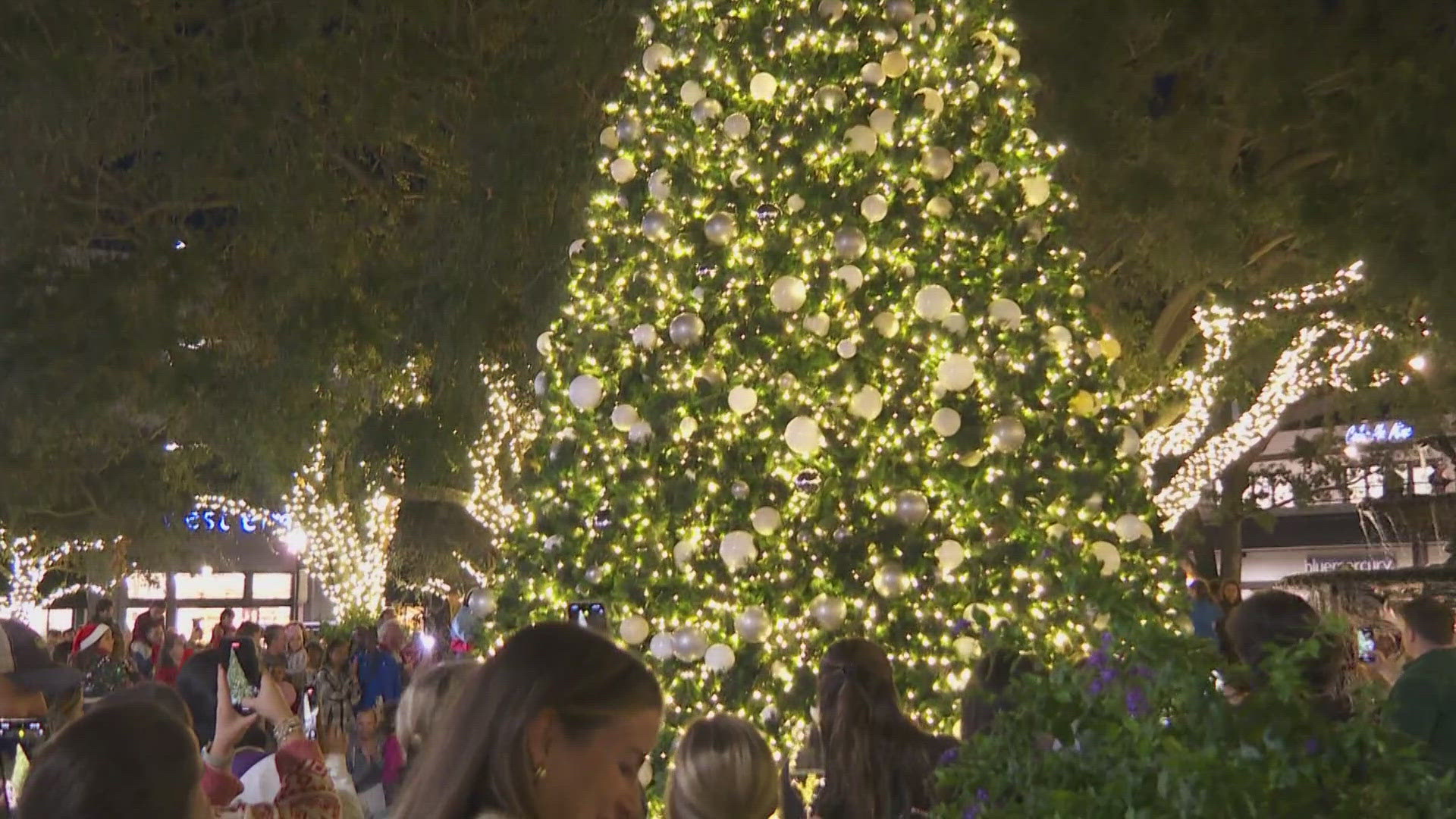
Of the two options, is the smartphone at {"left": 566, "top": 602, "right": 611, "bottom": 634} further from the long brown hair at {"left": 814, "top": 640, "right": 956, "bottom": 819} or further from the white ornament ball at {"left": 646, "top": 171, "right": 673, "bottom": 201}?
the long brown hair at {"left": 814, "top": 640, "right": 956, "bottom": 819}

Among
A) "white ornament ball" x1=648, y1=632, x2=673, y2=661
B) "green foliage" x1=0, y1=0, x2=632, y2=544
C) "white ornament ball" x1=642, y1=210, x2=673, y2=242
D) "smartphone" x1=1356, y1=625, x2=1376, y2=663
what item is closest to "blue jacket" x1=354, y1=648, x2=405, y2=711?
"green foliage" x1=0, y1=0, x2=632, y2=544

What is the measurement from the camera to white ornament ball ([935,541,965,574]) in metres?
7.39

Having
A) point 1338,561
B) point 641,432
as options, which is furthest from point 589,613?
point 1338,561

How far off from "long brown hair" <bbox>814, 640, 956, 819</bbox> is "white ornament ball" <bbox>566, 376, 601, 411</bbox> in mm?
3012

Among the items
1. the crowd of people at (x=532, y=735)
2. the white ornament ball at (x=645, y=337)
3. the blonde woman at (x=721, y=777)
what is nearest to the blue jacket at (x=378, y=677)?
the crowd of people at (x=532, y=735)

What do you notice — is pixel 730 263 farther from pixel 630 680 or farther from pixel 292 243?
pixel 292 243

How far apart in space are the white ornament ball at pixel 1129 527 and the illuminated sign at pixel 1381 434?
19.8m

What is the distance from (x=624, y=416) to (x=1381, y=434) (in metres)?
22.9

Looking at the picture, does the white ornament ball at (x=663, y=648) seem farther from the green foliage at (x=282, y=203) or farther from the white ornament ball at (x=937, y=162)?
the green foliage at (x=282, y=203)

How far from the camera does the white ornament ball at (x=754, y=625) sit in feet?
24.2

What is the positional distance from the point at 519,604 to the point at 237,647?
301cm

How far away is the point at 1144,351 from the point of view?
15891mm

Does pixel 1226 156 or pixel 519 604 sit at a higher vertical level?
pixel 1226 156

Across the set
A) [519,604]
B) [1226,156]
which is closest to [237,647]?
[519,604]
